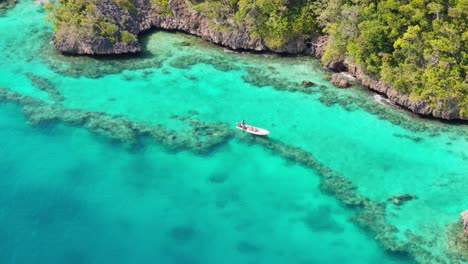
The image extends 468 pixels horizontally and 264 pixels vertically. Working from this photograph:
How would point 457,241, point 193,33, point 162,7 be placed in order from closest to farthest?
point 457,241 < point 193,33 < point 162,7

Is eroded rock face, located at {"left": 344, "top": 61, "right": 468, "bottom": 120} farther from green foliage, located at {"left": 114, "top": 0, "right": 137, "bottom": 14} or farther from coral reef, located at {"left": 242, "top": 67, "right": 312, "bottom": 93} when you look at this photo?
green foliage, located at {"left": 114, "top": 0, "right": 137, "bottom": 14}

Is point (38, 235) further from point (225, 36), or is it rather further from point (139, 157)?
point (225, 36)

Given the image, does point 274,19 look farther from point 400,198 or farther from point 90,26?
point 400,198

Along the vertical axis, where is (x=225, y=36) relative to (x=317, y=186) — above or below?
above

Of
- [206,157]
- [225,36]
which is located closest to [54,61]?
[225,36]

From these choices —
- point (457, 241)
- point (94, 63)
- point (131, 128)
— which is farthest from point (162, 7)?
point (457, 241)

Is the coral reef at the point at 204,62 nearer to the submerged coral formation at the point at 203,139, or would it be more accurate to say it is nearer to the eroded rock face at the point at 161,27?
the eroded rock face at the point at 161,27

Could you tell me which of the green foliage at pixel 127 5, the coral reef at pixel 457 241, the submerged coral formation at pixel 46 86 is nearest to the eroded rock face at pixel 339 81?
Answer: the coral reef at pixel 457 241
